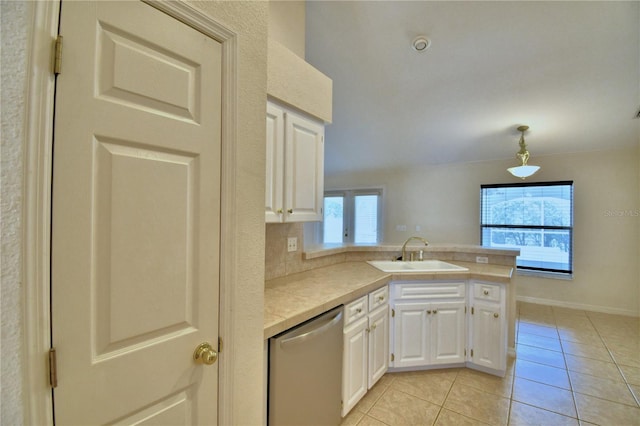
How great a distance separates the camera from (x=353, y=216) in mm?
6293

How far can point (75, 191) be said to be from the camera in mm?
646

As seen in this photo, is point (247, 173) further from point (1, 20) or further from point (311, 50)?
point (311, 50)

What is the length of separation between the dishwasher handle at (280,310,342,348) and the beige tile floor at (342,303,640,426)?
81 centimetres

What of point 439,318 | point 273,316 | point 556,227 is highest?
point 556,227

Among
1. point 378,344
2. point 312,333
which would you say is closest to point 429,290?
point 378,344

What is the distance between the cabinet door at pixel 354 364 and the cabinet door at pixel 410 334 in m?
0.47

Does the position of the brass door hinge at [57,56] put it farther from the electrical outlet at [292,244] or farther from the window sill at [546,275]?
the window sill at [546,275]

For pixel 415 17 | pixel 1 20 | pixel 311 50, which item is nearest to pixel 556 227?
pixel 415 17

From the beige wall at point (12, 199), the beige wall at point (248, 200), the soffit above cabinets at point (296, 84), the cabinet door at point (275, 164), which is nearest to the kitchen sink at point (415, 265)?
the cabinet door at point (275, 164)

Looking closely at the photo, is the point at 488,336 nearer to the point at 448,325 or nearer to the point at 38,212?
the point at 448,325

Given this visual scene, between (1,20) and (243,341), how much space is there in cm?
106

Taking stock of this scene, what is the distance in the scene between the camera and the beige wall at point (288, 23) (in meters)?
1.92

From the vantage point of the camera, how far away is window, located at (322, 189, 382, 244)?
6.01 metres

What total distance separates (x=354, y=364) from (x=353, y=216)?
15.3ft
